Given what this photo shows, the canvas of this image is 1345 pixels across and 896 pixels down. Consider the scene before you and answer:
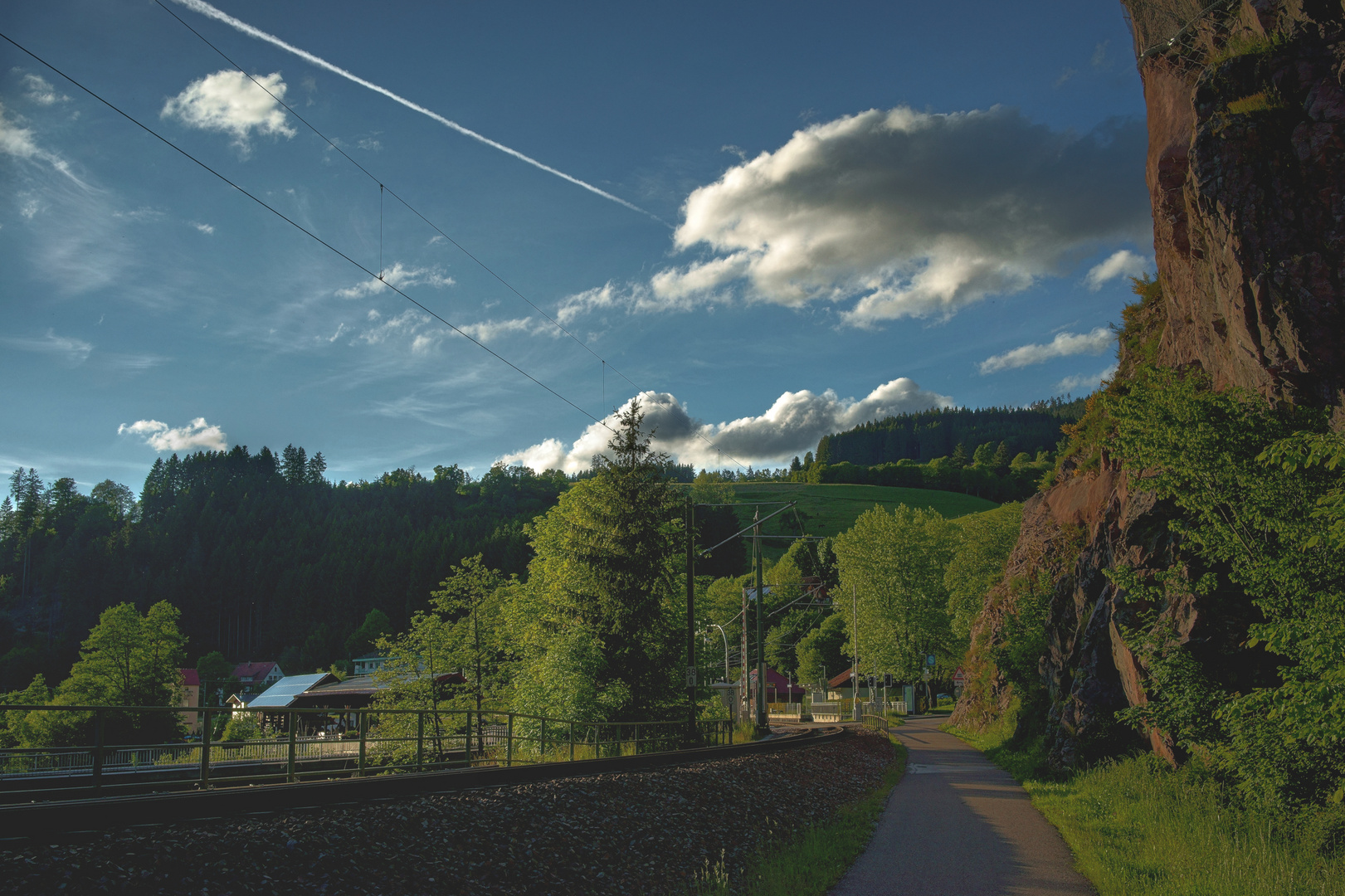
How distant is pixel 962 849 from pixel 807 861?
264cm

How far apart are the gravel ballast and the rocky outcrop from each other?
902cm

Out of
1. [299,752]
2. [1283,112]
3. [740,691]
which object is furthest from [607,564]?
[740,691]

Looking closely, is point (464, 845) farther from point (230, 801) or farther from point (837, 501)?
point (837, 501)

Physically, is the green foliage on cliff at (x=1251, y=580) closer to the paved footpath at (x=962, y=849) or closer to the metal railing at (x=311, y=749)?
the paved footpath at (x=962, y=849)

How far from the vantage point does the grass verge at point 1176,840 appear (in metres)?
9.42

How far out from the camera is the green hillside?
138 m

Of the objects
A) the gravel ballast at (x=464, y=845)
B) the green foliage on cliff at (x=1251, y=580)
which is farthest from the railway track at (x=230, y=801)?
the green foliage on cliff at (x=1251, y=580)

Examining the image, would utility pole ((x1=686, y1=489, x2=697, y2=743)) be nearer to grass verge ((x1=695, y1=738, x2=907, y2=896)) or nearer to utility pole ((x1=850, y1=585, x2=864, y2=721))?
grass verge ((x1=695, y1=738, x2=907, y2=896))

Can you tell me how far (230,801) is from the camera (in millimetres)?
8812

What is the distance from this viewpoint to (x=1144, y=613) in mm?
16062

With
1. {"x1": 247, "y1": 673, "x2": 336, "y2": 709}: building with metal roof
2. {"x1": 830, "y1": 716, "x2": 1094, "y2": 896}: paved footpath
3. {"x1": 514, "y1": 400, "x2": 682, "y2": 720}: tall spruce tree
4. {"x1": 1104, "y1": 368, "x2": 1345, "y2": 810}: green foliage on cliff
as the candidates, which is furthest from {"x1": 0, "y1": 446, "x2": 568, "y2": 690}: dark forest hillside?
{"x1": 1104, "y1": 368, "x2": 1345, "y2": 810}: green foliage on cliff

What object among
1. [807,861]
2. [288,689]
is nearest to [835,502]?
[288,689]

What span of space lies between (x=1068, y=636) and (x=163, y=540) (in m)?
158

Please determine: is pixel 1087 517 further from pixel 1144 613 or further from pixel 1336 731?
pixel 1336 731
